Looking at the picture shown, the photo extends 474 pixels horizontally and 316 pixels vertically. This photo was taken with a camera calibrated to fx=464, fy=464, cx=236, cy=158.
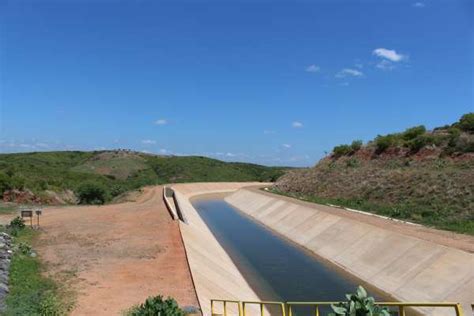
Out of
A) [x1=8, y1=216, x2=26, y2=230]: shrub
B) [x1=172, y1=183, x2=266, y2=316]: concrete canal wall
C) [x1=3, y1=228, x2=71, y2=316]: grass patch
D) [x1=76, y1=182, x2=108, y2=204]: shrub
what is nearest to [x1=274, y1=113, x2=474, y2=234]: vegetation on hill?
[x1=172, y1=183, x2=266, y2=316]: concrete canal wall

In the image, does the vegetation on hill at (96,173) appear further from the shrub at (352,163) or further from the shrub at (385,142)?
the shrub at (385,142)

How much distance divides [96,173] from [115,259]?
9453cm

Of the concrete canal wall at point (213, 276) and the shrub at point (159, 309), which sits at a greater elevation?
the shrub at point (159, 309)

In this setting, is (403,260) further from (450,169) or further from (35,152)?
(35,152)

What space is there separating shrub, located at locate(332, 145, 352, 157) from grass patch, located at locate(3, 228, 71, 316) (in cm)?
5502

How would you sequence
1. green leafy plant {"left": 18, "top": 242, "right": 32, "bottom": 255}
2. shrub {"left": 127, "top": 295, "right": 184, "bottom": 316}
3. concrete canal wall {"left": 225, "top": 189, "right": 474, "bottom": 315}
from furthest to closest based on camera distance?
1. green leafy plant {"left": 18, "top": 242, "right": 32, "bottom": 255}
2. concrete canal wall {"left": 225, "top": 189, "right": 474, "bottom": 315}
3. shrub {"left": 127, "top": 295, "right": 184, "bottom": 316}

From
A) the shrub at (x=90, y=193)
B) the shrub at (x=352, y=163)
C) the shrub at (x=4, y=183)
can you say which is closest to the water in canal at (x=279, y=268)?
the shrub at (x=90, y=193)

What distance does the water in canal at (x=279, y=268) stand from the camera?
74.7 ft

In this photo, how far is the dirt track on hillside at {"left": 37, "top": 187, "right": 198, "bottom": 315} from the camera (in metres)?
16.4

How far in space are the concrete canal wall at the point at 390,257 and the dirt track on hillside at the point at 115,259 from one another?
971 centimetres

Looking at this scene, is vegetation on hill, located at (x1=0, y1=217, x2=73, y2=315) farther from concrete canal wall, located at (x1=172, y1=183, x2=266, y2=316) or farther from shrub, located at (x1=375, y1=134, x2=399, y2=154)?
shrub, located at (x1=375, y1=134, x2=399, y2=154)

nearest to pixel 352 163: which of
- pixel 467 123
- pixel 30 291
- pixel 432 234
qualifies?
pixel 467 123

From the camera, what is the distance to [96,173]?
11231 cm

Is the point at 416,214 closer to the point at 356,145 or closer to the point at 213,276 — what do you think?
the point at 213,276
